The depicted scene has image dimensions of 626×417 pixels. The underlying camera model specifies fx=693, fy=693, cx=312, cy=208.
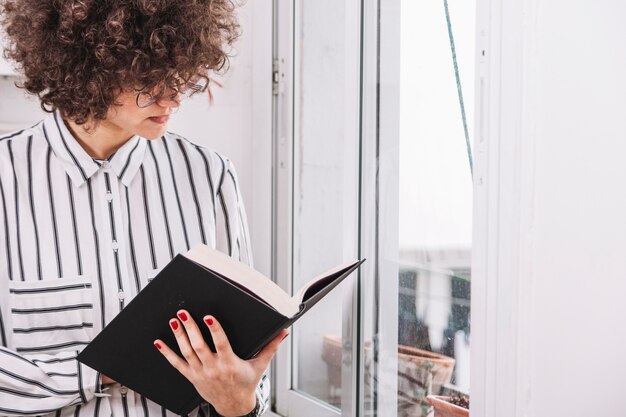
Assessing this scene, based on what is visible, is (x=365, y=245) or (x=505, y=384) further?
(x=365, y=245)

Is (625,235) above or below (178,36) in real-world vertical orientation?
below

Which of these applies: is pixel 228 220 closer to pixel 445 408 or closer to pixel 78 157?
pixel 78 157


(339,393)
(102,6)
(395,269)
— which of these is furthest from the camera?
(339,393)

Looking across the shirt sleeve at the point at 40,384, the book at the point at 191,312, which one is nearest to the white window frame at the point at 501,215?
the book at the point at 191,312

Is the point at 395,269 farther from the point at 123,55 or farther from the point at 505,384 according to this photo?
the point at 123,55

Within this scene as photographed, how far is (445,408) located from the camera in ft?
4.11

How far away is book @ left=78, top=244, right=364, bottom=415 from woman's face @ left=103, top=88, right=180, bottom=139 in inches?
9.6

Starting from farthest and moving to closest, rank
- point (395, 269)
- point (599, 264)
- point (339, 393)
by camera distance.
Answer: point (339, 393) → point (395, 269) → point (599, 264)

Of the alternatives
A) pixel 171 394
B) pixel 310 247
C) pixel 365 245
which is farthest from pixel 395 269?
pixel 171 394

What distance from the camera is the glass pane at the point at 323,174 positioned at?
150cm

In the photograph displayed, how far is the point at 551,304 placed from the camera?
3.55 feet

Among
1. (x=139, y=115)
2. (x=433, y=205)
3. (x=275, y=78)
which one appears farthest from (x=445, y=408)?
(x=275, y=78)

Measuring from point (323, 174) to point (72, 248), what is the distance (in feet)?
2.28

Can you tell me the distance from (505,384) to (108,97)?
30.2 inches
